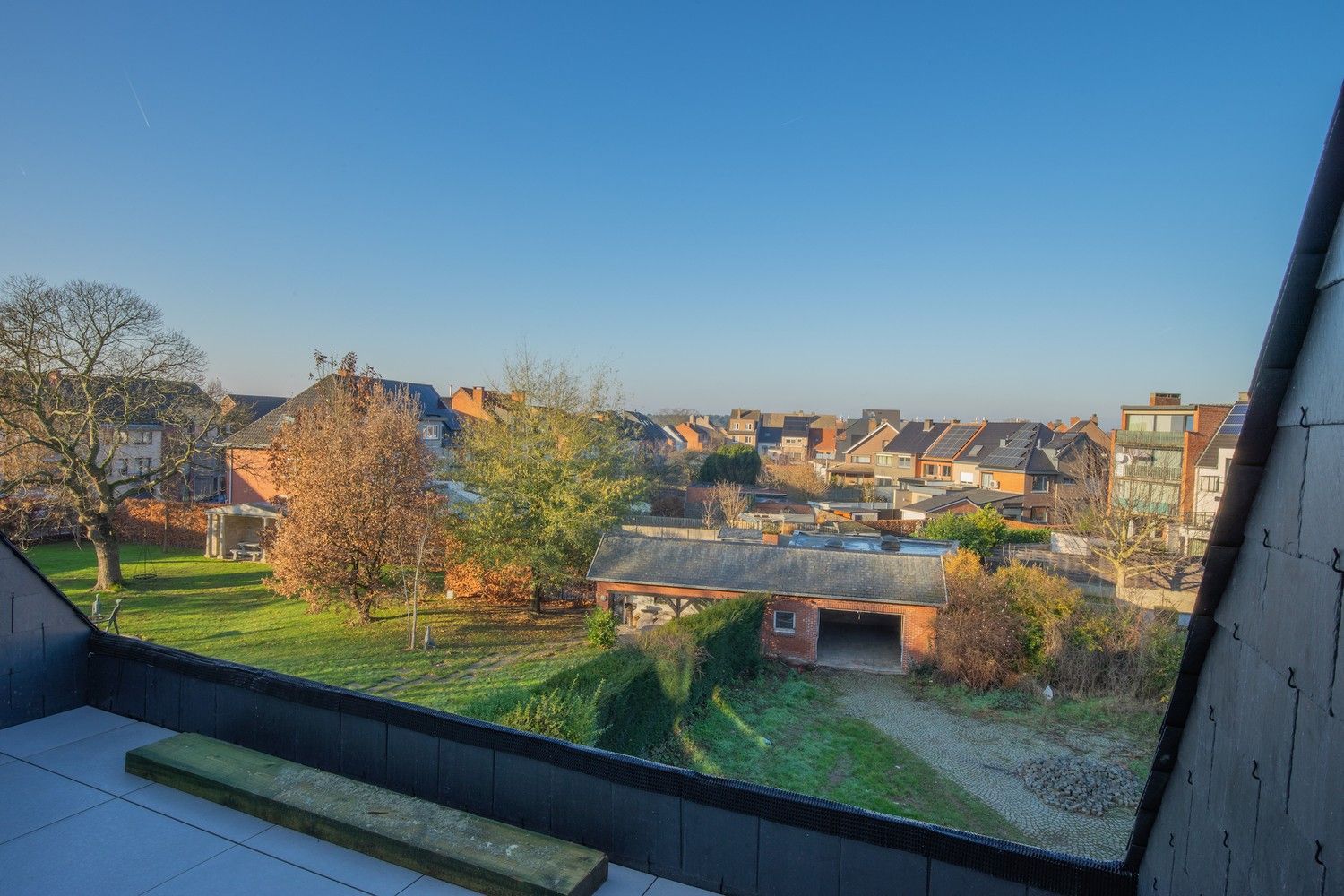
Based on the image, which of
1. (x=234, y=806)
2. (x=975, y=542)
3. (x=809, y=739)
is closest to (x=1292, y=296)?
(x=234, y=806)

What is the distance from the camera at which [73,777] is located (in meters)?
4.40

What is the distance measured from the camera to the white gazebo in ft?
84.7

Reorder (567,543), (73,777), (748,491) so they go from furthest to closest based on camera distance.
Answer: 1. (748,491)
2. (567,543)
3. (73,777)

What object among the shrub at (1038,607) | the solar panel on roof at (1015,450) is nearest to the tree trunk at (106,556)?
the shrub at (1038,607)

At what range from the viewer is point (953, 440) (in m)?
50.5

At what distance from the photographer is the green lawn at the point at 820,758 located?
10.5m

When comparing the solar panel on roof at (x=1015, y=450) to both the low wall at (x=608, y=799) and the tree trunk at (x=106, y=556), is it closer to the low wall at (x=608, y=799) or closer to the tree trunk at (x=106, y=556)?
the low wall at (x=608, y=799)

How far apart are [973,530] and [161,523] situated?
32943 millimetres

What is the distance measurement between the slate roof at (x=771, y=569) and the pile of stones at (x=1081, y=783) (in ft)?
16.3

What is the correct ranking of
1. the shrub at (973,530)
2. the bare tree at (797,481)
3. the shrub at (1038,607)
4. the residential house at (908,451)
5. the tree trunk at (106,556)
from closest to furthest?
the shrub at (1038,607), the tree trunk at (106,556), the shrub at (973,530), the bare tree at (797,481), the residential house at (908,451)

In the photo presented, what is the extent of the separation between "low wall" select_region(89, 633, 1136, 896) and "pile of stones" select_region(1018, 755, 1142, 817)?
31.9ft

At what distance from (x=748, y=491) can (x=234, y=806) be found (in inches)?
1700

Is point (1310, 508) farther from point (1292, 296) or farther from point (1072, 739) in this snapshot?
point (1072, 739)

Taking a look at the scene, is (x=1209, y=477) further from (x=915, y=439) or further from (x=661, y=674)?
(x=915, y=439)
